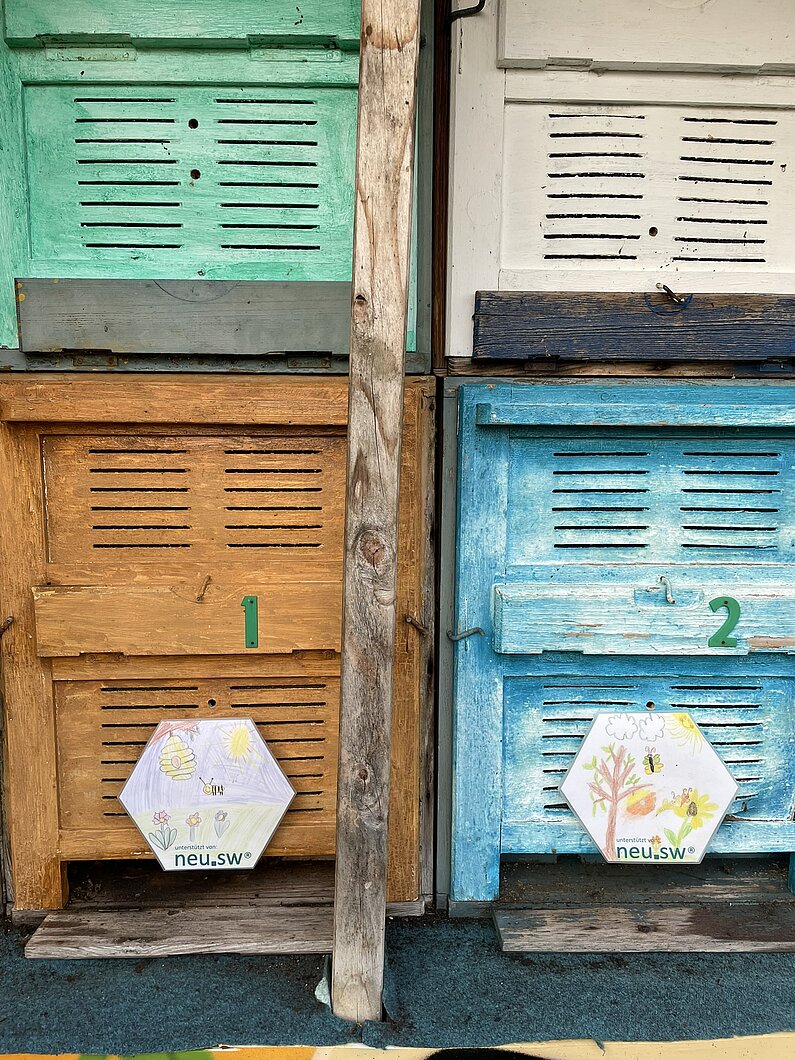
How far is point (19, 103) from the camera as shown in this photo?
7.38 feet

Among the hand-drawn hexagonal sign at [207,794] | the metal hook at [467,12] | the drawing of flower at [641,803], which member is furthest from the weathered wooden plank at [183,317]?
the drawing of flower at [641,803]

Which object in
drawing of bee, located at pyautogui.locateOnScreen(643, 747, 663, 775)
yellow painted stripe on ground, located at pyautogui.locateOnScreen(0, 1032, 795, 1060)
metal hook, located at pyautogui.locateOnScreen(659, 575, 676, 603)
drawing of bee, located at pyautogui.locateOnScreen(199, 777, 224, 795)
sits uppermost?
metal hook, located at pyautogui.locateOnScreen(659, 575, 676, 603)

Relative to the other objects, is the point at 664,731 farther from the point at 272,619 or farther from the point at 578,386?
the point at 272,619

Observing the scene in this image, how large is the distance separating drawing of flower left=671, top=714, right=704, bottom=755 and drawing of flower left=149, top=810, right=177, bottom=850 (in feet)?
5.79

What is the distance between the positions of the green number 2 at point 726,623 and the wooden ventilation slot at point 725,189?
3.74ft

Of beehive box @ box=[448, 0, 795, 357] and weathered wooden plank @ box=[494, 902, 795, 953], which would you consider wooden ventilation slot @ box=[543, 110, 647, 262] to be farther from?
weathered wooden plank @ box=[494, 902, 795, 953]

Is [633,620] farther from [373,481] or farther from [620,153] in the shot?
[620,153]

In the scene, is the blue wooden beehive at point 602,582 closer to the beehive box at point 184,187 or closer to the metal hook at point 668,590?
the metal hook at point 668,590

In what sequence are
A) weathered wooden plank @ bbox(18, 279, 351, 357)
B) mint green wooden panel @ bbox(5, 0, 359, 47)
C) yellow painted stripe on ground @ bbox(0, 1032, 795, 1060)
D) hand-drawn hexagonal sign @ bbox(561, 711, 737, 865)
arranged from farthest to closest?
1. hand-drawn hexagonal sign @ bbox(561, 711, 737, 865)
2. weathered wooden plank @ bbox(18, 279, 351, 357)
3. mint green wooden panel @ bbox(5, 0, 359, 47)
4. yellow painted stripe on ground @ bbox(0, 1032, 795, 1060)

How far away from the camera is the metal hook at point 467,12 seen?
2215 millimetres

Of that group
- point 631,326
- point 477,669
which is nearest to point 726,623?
point 477,669

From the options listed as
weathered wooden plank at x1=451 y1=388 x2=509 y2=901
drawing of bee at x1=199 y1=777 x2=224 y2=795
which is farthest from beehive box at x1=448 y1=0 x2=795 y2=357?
drawing of bee at x1=199 y1=777 x2=224 y2=795

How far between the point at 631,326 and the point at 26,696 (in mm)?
2366

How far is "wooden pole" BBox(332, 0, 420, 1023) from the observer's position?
5.81 feet
